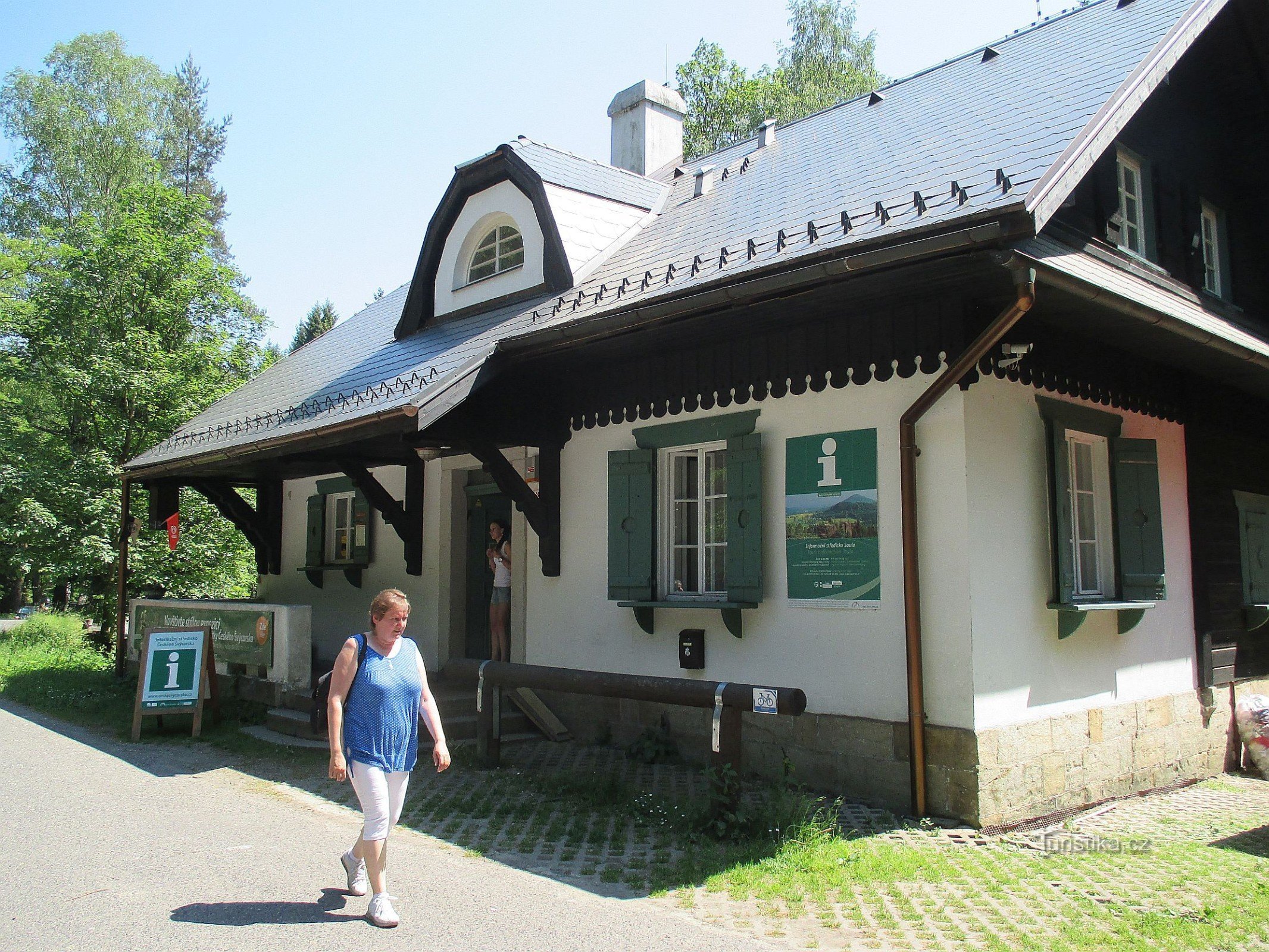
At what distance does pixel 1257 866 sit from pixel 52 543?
638 inches

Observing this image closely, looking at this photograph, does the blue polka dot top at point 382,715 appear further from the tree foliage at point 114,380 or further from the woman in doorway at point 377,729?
the tree foliage at point 114,380

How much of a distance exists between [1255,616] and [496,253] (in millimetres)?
8556

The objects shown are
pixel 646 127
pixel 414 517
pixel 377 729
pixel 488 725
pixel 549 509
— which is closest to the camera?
pixel 377 729

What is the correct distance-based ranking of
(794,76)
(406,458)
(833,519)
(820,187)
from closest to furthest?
(833,519)
(820,187)
(406,458)
(794,76)

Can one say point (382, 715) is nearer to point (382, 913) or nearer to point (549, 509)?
point (382, 913)

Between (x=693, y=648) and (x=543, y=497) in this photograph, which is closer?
(x=693, y=648)

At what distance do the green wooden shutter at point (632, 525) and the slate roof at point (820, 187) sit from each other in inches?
52.0

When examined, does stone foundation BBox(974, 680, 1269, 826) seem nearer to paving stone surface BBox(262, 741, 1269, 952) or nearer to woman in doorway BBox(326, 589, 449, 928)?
paving stone surface BBox(262, 741, 1269, 952)

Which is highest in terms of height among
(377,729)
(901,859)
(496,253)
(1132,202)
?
(496,253)

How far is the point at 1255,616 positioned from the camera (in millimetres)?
9125

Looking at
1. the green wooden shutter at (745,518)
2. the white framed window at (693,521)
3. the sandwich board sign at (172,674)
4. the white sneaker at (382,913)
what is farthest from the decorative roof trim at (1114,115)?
the sandwich board sign at (172,674)

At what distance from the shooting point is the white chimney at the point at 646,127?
1448 cm

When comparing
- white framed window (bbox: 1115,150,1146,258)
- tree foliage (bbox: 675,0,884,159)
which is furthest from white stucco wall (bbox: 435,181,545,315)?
tree foliage (bbox: 675,0,884,159)

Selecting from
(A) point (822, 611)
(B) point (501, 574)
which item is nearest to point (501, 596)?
(B) point (501, 574)
